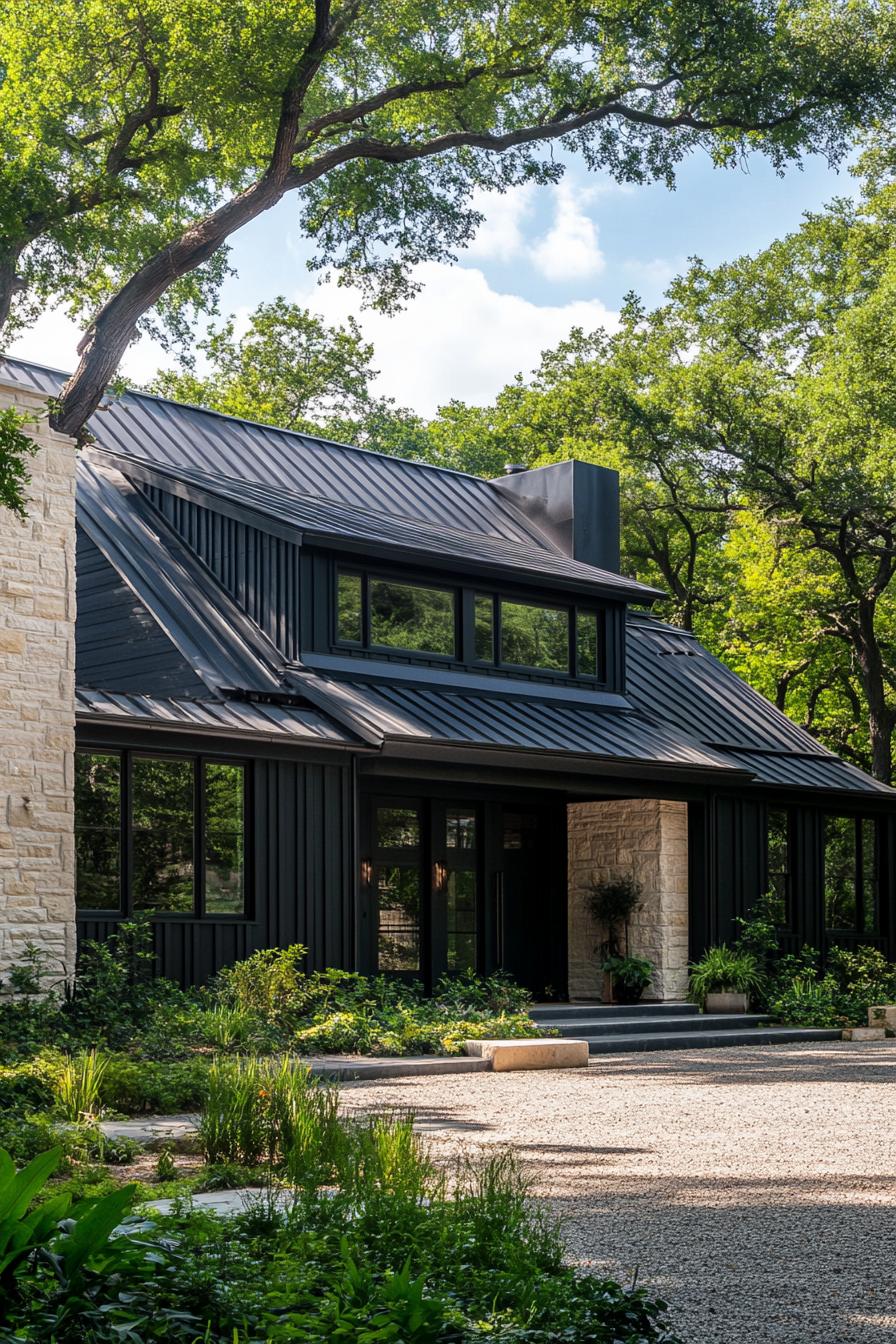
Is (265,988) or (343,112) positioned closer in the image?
(265,988)

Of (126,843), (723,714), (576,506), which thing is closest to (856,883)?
(723,714)

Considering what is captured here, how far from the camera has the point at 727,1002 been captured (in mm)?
19156

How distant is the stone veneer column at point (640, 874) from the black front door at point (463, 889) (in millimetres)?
372

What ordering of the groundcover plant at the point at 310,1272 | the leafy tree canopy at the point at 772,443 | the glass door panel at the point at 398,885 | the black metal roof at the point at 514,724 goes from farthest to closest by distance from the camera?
the leafy tree canopy at the point at 772,443
the glass door panel at the point at 398,885
the black metal roof at the point at 514,724
the groundcover plant at the point at 310,1272

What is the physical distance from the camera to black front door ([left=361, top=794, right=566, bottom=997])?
18.2 meters

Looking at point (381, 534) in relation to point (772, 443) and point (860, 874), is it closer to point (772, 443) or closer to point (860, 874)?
point (860, 874)

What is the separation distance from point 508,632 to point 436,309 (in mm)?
19654

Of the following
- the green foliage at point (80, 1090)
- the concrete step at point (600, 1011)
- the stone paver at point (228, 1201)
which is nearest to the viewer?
the stone paver at point (228, 1201)

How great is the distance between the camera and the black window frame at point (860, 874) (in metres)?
23.0

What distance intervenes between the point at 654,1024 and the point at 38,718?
7.87 meters

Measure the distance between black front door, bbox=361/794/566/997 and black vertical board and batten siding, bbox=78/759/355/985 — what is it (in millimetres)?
885

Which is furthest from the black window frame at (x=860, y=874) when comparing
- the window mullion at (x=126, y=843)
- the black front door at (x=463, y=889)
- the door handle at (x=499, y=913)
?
the window mullion at (x=126, y=843)

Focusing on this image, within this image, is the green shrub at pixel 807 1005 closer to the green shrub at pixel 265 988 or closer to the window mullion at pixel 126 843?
the green shrub at pixel 265 988

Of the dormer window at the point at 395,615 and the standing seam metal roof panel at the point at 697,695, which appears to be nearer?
the dormer window at the point at 395,615
